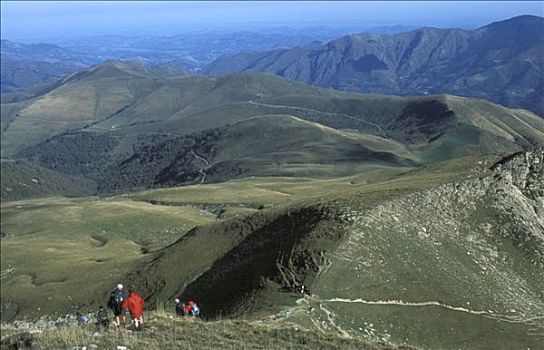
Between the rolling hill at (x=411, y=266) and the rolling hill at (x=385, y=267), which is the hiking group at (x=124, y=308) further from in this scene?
the rolling hill at (x=411, y=266)

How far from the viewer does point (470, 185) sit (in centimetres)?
5891

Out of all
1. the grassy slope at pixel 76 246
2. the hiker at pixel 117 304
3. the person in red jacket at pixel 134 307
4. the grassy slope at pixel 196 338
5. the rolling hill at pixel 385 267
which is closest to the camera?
the grassy slope at pixel 196 338

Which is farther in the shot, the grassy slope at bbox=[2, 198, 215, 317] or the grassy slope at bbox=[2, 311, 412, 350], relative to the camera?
the grassy slope at bbox=[2, 198, 215, 317]

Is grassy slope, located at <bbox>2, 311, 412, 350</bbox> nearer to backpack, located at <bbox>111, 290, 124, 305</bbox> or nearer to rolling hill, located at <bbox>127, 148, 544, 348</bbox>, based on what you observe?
backpack, located at <bbox>111, 290, 124, 305</bbox>

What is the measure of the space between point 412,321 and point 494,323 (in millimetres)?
6167

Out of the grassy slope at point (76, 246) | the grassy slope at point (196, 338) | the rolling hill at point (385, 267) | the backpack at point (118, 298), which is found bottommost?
the grassy slope at point (76, 246)

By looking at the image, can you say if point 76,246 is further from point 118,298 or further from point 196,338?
point 196,338

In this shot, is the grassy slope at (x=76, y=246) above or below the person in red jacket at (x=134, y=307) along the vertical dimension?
below

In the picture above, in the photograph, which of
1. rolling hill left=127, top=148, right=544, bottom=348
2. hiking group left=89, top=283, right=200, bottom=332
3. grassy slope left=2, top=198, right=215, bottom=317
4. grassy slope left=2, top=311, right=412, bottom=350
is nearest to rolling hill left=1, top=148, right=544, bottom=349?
rolling hill left=127, top=148, right=544, bottom=348

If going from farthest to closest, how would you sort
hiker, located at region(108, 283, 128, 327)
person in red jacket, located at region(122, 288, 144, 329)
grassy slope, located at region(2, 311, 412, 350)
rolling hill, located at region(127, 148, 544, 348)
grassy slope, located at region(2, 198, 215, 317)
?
grassy slope, located at region(2, 198, 215, 317) → rolling hill, located at region(127, 148, 544, 348) → hiker, located at region(108, 283, 128, 327) → person in red jacket, located at region(122, 288, 144, 329) → grassy slope, located at region(2, 311, 412, 350)

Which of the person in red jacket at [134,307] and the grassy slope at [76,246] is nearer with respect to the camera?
the person in red jacket at [134,307]

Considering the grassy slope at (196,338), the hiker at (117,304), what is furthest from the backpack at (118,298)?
the grassy slope at (196,338)

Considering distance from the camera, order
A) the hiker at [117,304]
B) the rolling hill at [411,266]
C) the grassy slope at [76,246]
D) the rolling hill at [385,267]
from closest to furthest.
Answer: the hiker at [117,304]
the rolling hill at [411,266]
the rolling hill at [385,267]
the grassy slope at [76,246]

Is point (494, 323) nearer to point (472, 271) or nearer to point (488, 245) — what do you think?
point (472, 271)
